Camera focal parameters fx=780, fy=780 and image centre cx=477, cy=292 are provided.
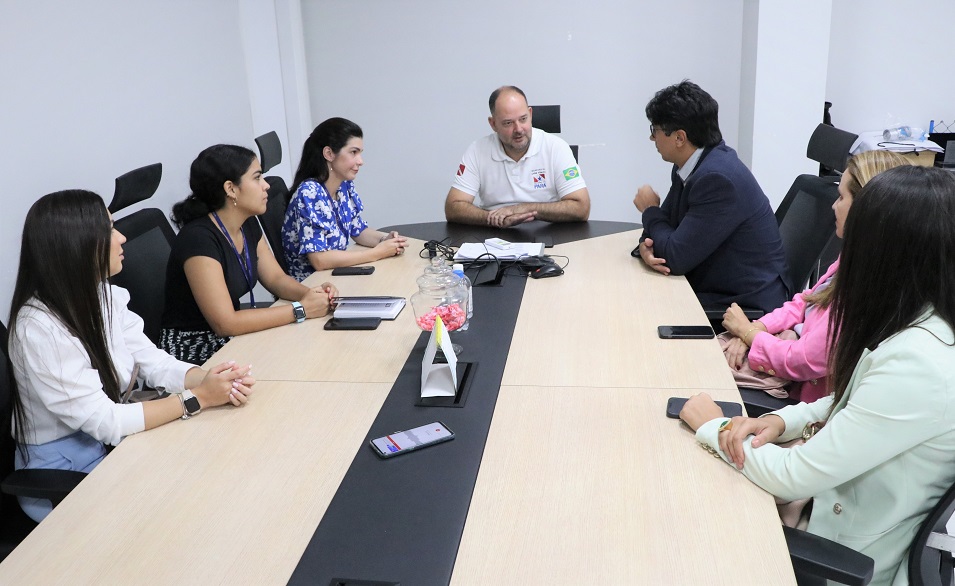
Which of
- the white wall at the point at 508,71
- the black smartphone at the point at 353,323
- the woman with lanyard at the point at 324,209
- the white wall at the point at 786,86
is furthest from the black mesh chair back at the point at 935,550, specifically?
the white wall at the point at 508,71

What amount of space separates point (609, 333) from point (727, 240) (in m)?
0.74

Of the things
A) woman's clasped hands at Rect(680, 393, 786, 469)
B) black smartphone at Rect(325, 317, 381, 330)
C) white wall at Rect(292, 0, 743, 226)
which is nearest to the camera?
woman's clasped hands at Rect(680, 393, 786, 469)

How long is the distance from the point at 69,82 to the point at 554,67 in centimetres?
287

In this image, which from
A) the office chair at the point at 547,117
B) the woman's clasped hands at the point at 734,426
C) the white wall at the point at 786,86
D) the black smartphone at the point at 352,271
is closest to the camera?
the woman's clasped hands at the point at 734,426

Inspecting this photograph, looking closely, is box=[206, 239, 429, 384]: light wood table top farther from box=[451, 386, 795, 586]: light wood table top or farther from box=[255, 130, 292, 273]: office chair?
box=[255, 130, 292, 273]: office chair

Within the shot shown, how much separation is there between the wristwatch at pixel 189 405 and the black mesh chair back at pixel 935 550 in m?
1.48

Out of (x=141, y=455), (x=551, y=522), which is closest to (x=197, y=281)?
(x=141, y=455)

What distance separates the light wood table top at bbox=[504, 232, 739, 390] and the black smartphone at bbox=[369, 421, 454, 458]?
30 centimetres

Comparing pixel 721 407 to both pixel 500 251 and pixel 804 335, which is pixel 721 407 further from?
pixel 500 251

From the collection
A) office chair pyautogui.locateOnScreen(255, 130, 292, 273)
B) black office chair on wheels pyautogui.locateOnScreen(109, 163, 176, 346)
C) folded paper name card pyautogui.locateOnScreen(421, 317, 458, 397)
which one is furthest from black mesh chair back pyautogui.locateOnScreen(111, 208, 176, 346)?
folded paper name card pyautogui.locateOnScreen(421, 317, 458, 397)

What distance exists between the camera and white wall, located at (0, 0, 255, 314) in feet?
8.64

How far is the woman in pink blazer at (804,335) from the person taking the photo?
1.93 meters

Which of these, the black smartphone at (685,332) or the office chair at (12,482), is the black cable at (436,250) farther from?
the office chair at (12,482)

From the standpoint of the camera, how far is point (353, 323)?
2326mm
